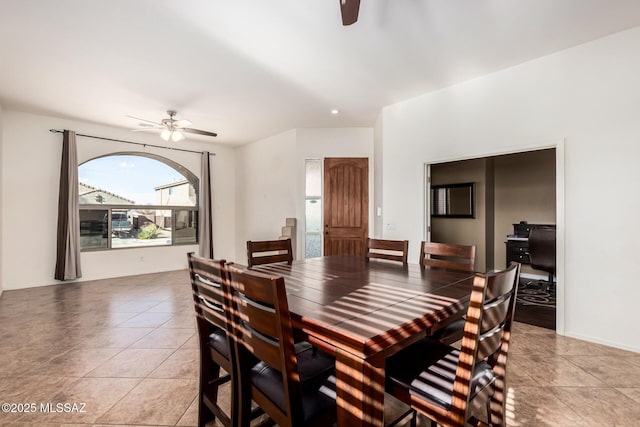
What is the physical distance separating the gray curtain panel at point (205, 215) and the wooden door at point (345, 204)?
2.78 m

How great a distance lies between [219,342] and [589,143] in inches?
136

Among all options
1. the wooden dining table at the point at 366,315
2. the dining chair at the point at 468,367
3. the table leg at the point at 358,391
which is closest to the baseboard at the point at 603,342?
the wooden dining table at the point at 366,315

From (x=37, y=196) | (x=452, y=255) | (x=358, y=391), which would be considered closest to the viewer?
(x=358, y=391)

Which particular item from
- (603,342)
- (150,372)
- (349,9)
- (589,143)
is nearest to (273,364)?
(150,372)

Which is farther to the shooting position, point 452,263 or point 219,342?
point 452,263

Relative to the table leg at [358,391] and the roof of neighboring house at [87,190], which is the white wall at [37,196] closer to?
the roof of neighboring house at [87,190]

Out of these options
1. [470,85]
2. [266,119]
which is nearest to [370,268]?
[470,85]

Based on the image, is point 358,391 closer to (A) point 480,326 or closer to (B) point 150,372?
(A) point 480,326

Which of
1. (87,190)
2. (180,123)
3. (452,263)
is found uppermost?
(180,123)

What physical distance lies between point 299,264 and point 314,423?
1.32 metres

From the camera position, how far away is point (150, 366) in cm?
230

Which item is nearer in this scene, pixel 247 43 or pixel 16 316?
pixel 247 43

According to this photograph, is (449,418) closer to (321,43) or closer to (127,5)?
(321,43)

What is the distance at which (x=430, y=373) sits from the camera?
126 cm
